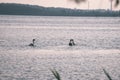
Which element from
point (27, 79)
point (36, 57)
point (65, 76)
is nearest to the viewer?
point (27, 79)

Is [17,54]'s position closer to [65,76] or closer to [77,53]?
[77,53]

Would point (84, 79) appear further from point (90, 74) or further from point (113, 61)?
point (113, 61)

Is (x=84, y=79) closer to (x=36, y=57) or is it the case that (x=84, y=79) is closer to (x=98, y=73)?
(x=98, y=73)

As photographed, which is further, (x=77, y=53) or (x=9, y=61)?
(x=77, y=53)

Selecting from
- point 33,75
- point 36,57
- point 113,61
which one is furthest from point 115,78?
point 36,57

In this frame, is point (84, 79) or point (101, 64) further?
point (101, 64)

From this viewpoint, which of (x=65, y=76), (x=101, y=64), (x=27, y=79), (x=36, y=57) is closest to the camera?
(x=27, y=79)

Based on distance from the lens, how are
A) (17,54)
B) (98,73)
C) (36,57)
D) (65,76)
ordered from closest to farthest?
(65,76)
(98,73)
(36,57)
(17,54)

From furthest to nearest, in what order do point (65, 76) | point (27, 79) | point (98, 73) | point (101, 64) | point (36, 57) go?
point (36, 57) → point (101, 64) → point (98, 73) → point (65, 76) → point (27, 79)

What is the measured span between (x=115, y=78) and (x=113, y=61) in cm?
970

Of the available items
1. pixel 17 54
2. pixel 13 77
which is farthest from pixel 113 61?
pixel 13 77

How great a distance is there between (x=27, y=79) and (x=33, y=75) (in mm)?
1885

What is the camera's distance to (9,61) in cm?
3178

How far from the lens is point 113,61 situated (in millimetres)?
32438
